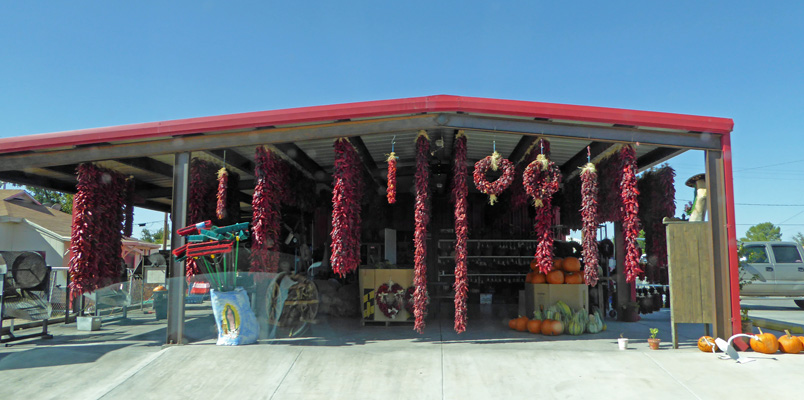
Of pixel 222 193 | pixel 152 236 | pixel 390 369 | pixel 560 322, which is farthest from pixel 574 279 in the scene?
pixel 152 236

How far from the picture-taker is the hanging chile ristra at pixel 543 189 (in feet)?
26.3

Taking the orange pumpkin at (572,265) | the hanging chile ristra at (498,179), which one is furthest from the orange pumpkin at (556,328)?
the hanging chile ristra at (498,179)

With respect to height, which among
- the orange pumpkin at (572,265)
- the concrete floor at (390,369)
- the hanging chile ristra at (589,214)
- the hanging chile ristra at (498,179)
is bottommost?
the concrete floor at (390,369)

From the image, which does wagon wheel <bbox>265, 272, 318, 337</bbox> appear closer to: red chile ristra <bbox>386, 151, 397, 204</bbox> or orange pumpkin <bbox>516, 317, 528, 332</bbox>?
red chile ristra <bbox>386, 151, 397, 204</bbox>

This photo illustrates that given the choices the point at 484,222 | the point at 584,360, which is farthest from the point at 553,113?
the point at 484,222

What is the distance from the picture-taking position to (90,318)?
9.97 m

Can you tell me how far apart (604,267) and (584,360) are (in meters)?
5.37

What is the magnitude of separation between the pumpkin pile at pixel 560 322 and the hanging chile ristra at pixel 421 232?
2.24 metres

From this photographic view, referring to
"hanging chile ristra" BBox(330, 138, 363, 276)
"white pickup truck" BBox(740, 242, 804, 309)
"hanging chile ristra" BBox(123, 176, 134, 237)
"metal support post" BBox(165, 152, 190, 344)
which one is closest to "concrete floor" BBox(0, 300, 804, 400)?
"metal support post" BBox(165, 152, 190, 344)

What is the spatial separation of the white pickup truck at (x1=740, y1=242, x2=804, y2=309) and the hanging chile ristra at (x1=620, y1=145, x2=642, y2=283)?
9.26 metres

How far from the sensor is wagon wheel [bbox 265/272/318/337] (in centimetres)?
870

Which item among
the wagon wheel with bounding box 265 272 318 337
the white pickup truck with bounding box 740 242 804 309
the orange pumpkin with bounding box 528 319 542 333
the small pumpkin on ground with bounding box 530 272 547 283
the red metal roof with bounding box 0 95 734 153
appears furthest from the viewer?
the white pickup truck with bounding box 740 242 804 309

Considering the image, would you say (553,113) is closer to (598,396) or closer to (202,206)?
(598,396)

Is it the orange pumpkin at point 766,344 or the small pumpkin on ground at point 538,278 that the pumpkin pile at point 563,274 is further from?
the orange pumpkin at point 766,344
